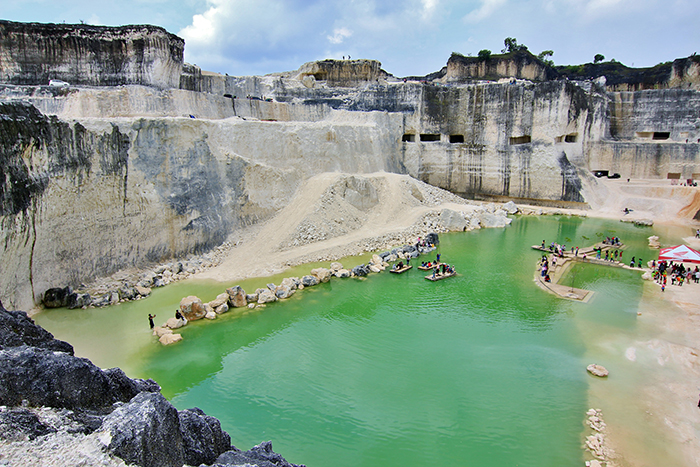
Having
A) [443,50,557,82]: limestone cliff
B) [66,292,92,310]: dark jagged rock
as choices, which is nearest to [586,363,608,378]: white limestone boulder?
[66,292,92,310]: dark jagged rock

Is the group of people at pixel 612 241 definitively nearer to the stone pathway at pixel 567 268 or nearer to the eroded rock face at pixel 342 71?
the stone pathway at pixel 567 268

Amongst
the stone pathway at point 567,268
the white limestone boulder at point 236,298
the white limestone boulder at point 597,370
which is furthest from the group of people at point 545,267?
the white limestone boulder at point 236,298

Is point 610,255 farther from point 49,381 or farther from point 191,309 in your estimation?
point 49,381

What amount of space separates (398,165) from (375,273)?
638 inches

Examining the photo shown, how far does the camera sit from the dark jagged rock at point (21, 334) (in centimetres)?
553

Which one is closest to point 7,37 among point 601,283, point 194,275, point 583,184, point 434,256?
point 194,275

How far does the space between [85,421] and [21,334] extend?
2182 millimetres

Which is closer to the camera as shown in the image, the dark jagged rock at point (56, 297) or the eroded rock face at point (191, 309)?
the eroded rock face at point (191, 309)

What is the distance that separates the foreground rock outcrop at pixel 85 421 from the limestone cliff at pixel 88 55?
20.8 m

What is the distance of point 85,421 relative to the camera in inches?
177

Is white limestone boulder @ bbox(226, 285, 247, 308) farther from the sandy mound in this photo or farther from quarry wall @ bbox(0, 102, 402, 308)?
quarry wall @ bbox(0, 102, 402, 308)

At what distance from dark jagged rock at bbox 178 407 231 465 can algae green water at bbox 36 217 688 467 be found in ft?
9.95

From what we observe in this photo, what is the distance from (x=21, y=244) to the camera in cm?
1278

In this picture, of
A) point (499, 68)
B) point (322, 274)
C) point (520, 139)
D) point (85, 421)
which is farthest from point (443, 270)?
point (499, 68)
